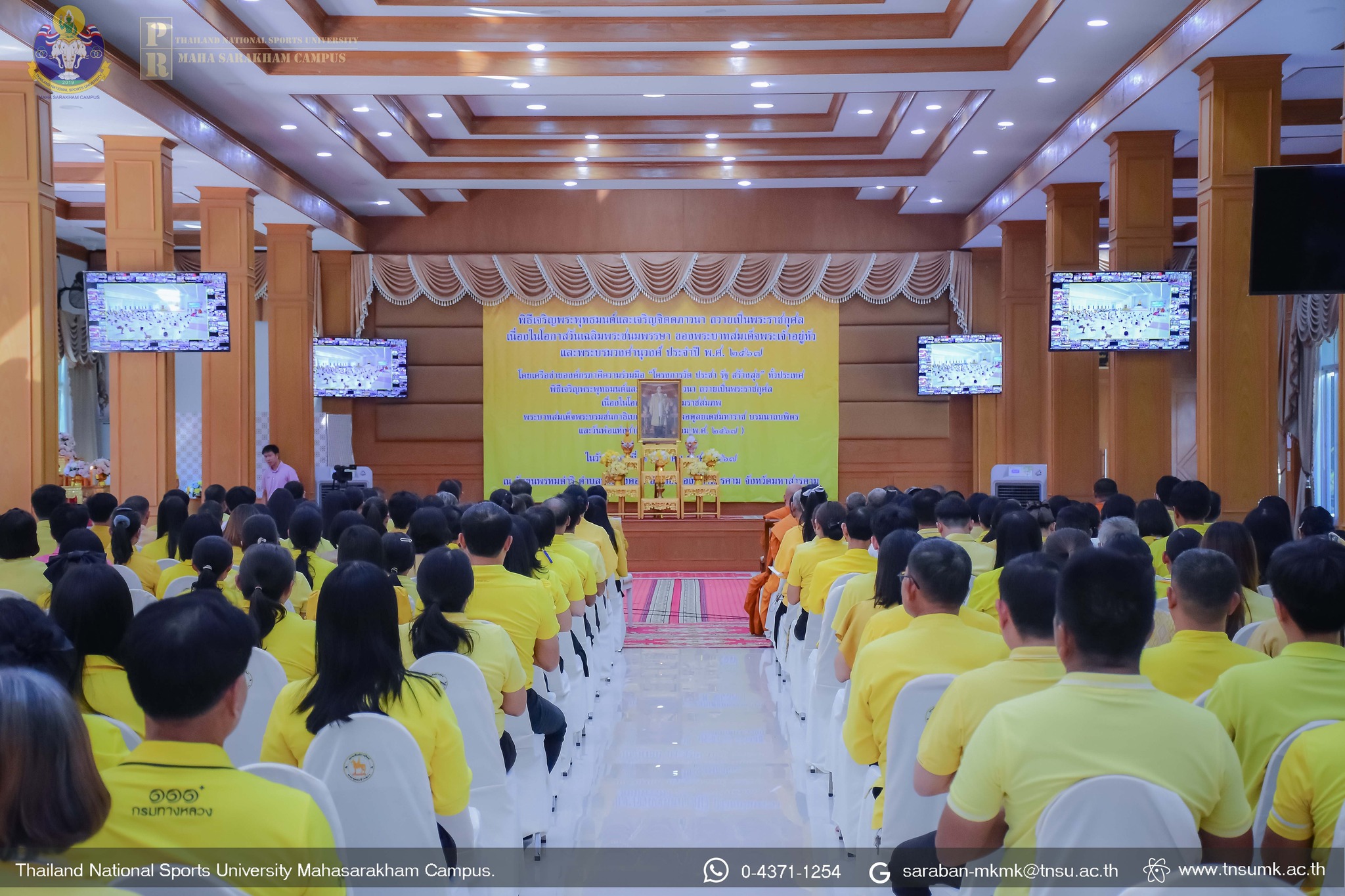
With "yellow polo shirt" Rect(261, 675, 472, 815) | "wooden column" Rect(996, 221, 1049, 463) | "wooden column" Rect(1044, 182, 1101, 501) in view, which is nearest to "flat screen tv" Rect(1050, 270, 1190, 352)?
"wooden column" Rect(1044, 182, 1101, 501)

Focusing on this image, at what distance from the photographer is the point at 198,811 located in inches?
56.5

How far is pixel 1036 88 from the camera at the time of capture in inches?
298

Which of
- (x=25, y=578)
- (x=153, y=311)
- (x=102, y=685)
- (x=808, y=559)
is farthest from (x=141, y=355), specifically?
(x=102, y=685)

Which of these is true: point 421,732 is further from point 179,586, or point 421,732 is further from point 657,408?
point 657,408

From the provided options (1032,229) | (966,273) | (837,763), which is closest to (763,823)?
(837,763)

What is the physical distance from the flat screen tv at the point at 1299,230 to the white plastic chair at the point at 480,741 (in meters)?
3.67

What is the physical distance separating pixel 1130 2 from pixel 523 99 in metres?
4.82

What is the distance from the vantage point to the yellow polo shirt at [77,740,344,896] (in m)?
1.42

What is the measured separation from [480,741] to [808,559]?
269cm

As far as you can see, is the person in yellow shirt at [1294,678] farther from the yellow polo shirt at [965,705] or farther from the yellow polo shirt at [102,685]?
the yellow polo shirt at [102,685]

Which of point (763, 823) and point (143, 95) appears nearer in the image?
point (763, 823)

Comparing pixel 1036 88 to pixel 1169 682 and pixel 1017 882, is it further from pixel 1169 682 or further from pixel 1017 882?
pixel 1017 882

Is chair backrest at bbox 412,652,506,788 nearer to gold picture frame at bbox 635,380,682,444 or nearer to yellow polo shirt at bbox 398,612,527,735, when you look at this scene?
yellow polo shirt at bbox 398,612,527,735

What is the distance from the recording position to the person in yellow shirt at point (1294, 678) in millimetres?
2045
